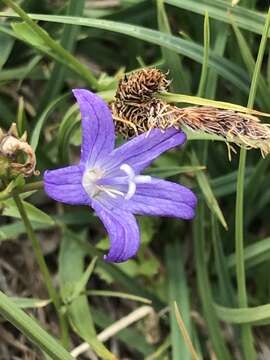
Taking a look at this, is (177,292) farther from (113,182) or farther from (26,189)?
(26,189)

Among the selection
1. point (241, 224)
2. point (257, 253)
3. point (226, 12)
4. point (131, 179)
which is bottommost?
point (257, 253)

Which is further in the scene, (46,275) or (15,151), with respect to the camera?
(46,275)

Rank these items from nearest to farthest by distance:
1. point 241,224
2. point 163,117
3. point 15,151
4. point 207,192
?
1. point 15,151
2. point 163,117
3. point 241,224
4. point 207,192

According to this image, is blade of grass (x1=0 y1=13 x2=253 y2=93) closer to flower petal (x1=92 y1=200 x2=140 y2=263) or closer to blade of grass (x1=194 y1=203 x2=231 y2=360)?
blade of grass (x1=194 y1=203 x2=231 y2=360)

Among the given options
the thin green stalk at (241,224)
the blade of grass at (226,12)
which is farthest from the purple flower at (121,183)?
the blade of grass at (226,12)

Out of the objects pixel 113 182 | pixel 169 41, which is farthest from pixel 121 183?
pixel 169 41

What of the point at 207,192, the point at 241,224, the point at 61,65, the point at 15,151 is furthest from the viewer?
the point at 61,65
